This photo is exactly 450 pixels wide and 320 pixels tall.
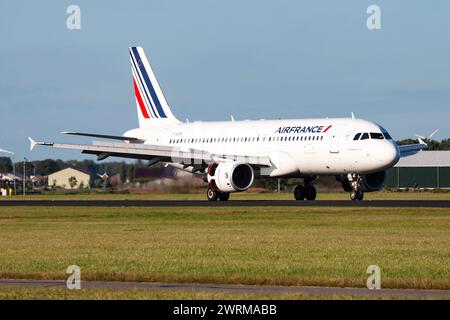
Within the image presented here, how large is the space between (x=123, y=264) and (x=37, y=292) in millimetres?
6542

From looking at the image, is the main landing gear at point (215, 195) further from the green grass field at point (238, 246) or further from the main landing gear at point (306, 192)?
the green grass field at point (238, 246)

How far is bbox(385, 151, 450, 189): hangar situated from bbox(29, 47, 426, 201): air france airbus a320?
5478cm

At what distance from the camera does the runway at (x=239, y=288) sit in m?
22.8

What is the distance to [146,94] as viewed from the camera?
278ft

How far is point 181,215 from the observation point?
176ft

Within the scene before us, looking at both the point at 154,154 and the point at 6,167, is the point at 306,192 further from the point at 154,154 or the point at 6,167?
the point at 6,167

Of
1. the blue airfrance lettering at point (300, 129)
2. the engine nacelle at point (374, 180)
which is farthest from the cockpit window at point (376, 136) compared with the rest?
the engine nacelle at point (374, 180)

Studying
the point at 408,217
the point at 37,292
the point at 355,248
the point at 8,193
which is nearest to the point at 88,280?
the point at 37,292

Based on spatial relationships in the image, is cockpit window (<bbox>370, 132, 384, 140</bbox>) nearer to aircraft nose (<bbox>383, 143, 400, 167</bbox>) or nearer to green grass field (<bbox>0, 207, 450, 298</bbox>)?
aircraft nose (<bbox>383, 143, 400, 167</bbox>)

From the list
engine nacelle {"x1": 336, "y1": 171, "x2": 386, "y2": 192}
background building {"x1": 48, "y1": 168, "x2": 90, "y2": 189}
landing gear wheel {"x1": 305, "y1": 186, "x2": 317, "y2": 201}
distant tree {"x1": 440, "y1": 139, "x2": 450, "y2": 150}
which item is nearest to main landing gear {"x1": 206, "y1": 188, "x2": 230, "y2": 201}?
landing gear wheel {"x1": 305, "y1": 186, "x2": 317, "y2": 201}

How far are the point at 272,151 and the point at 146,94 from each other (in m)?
17.7

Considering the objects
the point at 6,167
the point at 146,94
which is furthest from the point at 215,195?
the point at 6,167

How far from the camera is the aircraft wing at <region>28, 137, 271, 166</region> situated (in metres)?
70.1
